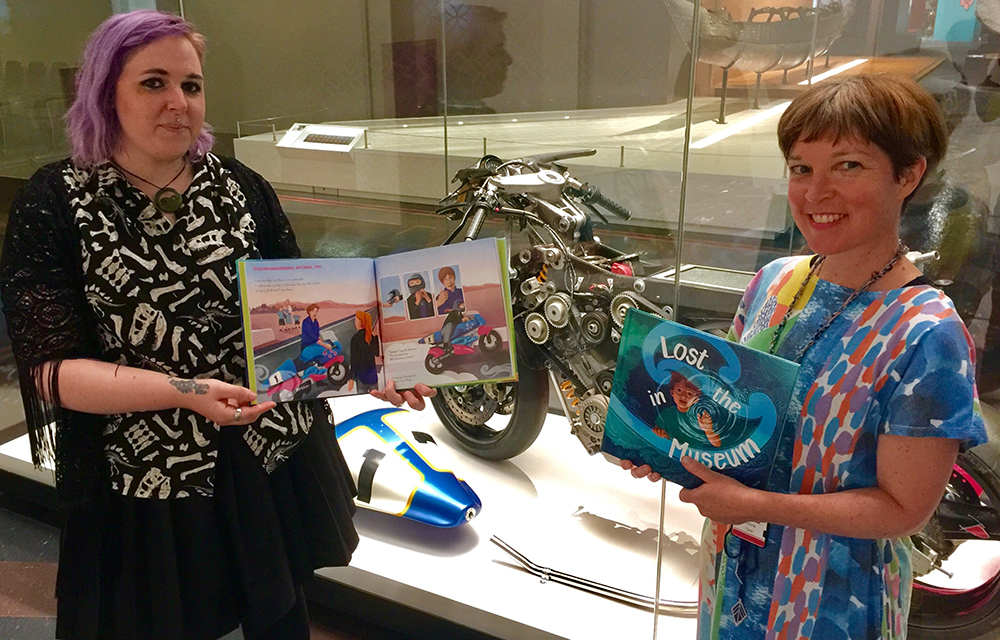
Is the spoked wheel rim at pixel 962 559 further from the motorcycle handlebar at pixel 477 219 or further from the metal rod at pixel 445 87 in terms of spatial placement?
the metal rod at pixel 445 87

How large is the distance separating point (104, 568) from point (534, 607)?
1.08 metres

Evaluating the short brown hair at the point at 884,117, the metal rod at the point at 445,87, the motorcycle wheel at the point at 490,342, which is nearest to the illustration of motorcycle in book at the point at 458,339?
the motorcycle wheel at the point at 490,342

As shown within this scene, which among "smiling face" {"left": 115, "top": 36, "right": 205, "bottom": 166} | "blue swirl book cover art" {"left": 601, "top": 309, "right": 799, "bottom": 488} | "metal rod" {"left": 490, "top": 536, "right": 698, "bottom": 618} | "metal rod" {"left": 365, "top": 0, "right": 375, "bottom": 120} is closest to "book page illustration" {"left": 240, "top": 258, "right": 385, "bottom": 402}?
"smiling face" {"left": 115, "top": 36, "right": 205, "bottom": 166}

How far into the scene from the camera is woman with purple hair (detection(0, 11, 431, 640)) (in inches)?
50.9

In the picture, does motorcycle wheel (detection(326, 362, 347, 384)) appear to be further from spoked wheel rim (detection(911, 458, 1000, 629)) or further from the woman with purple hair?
spoked wheel rim (detection(911, 458, 1000, 629))

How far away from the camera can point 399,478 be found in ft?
7.74

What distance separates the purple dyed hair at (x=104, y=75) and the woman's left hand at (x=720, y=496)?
1105 millimetres

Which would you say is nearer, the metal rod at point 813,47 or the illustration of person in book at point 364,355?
the illustration of person in book at point 364,355

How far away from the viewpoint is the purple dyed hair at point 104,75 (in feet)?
4.25

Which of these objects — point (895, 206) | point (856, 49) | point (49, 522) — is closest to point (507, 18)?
point (856, 49)

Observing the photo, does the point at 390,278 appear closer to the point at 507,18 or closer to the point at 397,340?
the point at 397,340

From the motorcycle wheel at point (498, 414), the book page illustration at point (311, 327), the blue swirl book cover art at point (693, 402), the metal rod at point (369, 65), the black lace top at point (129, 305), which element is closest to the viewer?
the blue swirl book cover art at point (693, 402)

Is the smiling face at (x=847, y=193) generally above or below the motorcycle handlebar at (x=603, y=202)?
above

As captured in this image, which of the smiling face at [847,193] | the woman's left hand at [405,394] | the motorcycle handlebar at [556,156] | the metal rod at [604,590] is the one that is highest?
the smiling face at [847,193]
